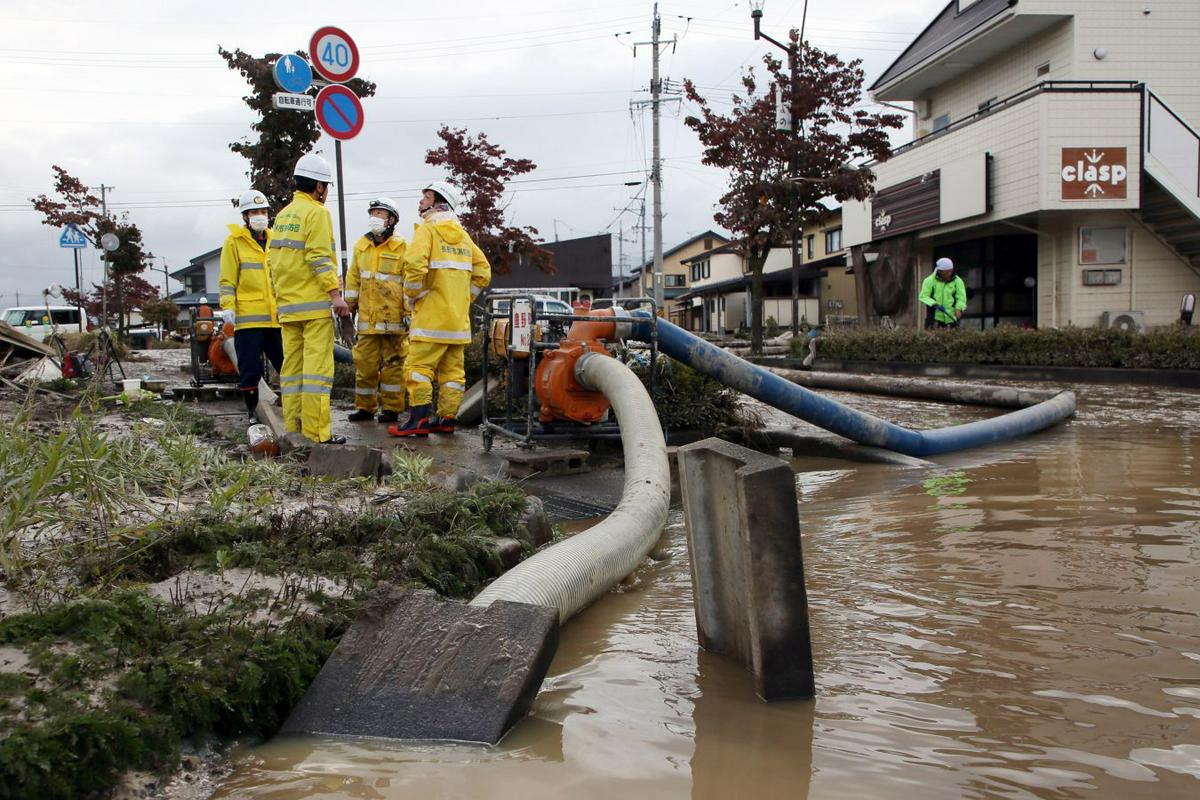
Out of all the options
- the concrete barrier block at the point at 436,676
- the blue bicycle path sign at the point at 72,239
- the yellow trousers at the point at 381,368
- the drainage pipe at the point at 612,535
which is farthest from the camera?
the blue bicycle path sign at the point at 72,239

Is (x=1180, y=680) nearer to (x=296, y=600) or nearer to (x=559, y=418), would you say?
(x=296, y=600)

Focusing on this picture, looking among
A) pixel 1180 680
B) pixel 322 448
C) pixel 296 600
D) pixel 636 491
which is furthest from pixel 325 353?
pixel 1180 680

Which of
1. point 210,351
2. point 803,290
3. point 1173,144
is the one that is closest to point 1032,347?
point 1173,144

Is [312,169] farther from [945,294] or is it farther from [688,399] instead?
[945,294]

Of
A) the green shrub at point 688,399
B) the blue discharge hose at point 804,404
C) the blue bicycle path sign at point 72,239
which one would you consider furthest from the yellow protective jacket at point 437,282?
the blue bicycle path sign at point 72,239

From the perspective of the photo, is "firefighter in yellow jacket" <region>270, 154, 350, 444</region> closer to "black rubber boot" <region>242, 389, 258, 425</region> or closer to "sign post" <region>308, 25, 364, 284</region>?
Answer: "black rubber boot" <region>242, 389, 258, 425</region>

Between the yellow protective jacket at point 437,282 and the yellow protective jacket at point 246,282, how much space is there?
1460 mm

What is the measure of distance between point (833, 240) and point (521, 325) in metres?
33.7

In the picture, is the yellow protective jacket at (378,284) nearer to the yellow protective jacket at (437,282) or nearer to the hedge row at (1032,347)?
the yellow protective jacket at (437,282)

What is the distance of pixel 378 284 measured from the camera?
755cm

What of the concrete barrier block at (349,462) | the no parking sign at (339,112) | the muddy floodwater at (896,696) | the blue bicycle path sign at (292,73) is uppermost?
the blue bicycle path sign at (292,73)

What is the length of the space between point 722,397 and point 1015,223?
14617 millimetres

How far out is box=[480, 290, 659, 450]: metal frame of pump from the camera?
580cm

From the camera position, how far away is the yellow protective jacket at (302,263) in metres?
5.92
